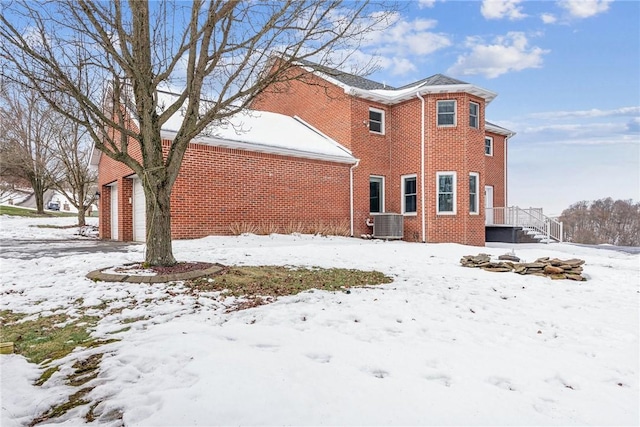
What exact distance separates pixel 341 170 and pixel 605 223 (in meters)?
30.9

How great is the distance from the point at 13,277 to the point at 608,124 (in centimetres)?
3345

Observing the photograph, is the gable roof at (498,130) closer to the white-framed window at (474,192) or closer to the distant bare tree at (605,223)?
the white-framed window at (474,192)

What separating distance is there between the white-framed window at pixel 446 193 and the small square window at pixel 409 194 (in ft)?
3.24

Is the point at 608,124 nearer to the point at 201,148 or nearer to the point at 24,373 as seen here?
the point at 201,148

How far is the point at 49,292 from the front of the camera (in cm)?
473

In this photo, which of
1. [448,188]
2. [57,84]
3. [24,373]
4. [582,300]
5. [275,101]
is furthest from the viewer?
[275,101]

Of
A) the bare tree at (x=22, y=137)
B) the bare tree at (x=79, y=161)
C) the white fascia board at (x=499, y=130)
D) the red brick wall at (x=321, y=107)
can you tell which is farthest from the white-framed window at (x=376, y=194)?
the bare tree at (x=22, y=137)

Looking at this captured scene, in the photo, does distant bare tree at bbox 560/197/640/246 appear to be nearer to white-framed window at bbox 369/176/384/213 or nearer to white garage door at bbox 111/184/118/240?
white-framed window at bbox 369/176/384/213

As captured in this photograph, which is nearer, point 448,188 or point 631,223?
point 448,188

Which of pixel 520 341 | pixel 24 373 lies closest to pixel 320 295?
pixel 520 341

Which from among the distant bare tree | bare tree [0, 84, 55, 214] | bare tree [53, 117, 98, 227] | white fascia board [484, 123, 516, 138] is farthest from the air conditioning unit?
the distant bare tree

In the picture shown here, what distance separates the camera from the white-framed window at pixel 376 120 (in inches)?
594

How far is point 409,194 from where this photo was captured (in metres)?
14.8

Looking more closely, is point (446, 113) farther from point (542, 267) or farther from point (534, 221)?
point (542, 267)
